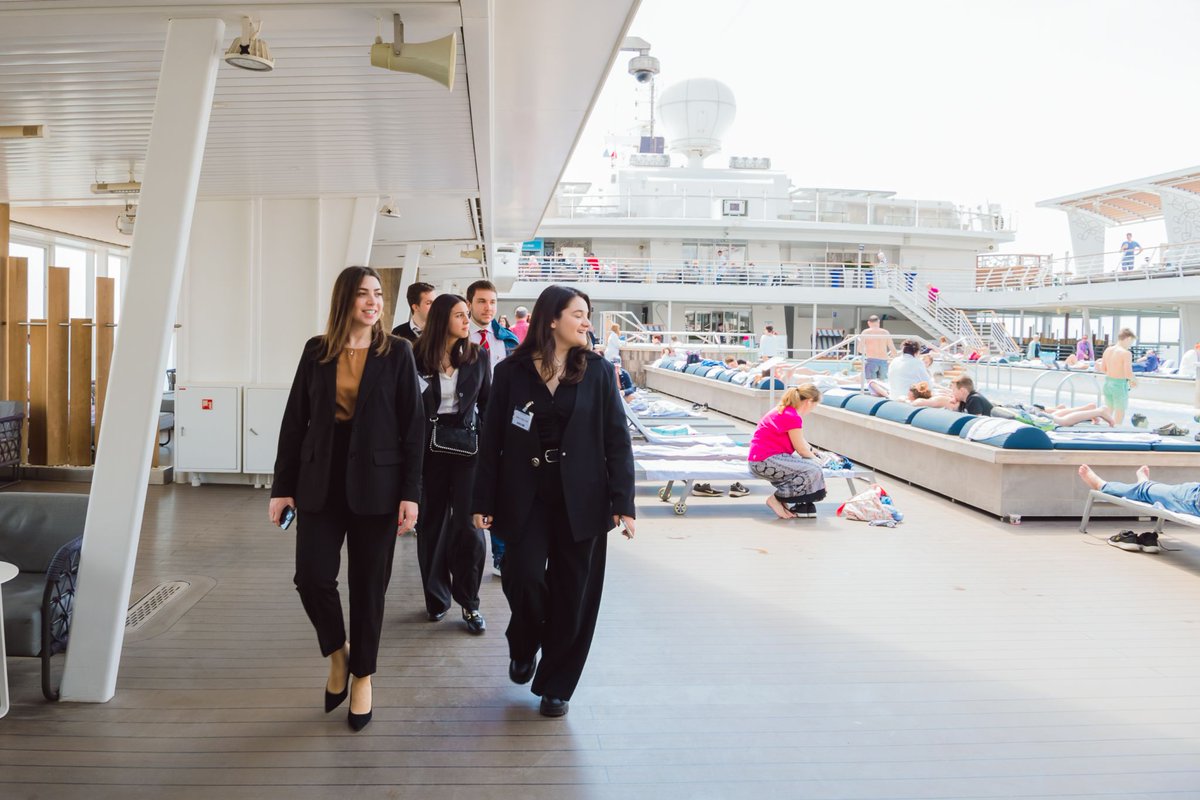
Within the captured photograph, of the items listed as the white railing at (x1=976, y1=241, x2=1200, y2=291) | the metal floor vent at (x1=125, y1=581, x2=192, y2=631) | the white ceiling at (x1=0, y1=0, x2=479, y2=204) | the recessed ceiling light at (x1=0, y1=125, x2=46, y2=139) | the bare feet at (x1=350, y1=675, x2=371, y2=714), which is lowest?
the metal floor vent at (x1=125, y1=581, x2=192, y2=631)

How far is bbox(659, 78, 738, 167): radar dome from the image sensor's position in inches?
1721

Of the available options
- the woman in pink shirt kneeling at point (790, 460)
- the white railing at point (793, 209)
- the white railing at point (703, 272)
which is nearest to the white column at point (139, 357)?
the woman in pink shirt kneeling at point (790, 460)

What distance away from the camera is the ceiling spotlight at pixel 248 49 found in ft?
12.8

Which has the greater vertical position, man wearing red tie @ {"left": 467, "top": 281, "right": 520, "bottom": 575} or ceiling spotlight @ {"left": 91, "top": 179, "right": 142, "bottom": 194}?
ceiling spotlight @ {"left": 91, "top": 179, "right": 142, "bottom": 194}

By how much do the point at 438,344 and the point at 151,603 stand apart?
7.37ft

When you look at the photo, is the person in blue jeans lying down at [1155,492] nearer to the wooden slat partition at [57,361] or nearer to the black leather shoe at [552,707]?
the black leather shoe at [552,707]

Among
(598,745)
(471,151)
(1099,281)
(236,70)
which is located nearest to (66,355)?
(471,151)

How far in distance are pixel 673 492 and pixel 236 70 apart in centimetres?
578

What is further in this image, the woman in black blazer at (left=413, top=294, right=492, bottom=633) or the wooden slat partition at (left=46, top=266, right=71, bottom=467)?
the wooden slat partition at (left=46, top=266, right=71, bottom=467)

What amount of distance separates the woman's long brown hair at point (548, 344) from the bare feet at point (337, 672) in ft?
4.48

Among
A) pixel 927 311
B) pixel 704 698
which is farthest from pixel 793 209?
pixel 704 698

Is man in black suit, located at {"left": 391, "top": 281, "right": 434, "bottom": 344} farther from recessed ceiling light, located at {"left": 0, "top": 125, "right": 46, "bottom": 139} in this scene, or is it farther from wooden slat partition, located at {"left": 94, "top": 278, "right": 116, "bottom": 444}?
wooden slat partition, located at {"left": 94, "top": 278, "right": 116, "bottom": 444}

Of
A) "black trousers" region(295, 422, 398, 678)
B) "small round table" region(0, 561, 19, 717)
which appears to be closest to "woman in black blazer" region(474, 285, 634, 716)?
"black trousers" region(295, 422, 398, 678)

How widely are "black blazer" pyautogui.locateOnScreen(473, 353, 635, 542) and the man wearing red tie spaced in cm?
114
